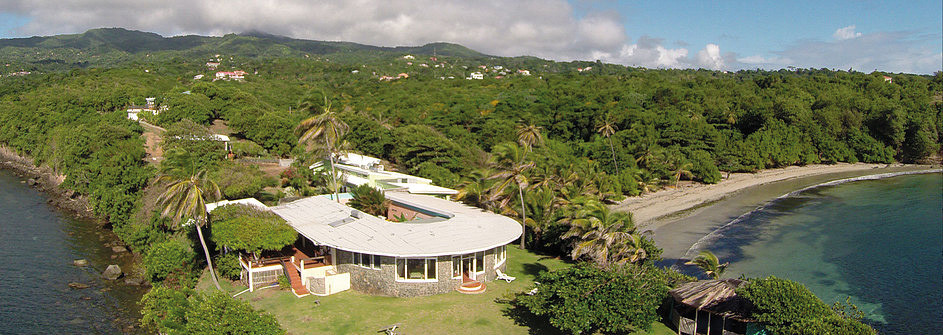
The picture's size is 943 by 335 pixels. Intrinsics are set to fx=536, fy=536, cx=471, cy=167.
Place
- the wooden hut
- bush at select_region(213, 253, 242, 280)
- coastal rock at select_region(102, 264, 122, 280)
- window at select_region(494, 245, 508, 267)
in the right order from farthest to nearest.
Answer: coastal rock at select_region(102, 264, 122, 280), bush at select_region(213, 253, 242, 280), window at select_region(494, 245, 508, 267), the wooden hut

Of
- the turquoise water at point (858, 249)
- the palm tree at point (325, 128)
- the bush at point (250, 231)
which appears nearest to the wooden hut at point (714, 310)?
the turquoise water at point (858, 249)

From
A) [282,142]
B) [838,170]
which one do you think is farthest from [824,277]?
[282,142]

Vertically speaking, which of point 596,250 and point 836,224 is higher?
point 596,250

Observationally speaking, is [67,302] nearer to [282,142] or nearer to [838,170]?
[282,142]

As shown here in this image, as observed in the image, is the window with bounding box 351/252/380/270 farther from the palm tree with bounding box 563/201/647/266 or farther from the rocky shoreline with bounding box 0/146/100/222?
the rocky shoreline with bounding box 0/146/100/222

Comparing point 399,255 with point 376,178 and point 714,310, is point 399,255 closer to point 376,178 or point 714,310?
point 714,310

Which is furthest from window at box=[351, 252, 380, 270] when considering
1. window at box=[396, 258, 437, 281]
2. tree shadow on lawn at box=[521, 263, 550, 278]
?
tree shadow on lawn at box=[521, 263, 550, 278]

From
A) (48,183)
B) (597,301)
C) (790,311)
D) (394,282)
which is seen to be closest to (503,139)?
(394,282)
